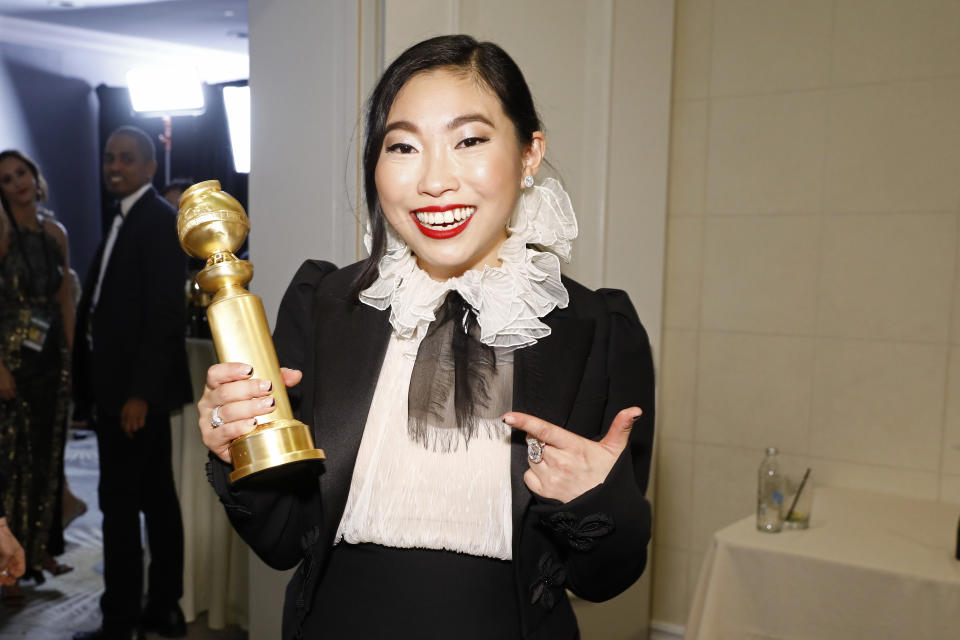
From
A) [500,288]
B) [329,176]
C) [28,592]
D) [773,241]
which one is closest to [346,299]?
[500,288]

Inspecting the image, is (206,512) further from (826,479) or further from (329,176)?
(826,479)

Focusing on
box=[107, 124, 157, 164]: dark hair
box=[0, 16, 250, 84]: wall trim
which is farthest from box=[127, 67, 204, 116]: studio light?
box=[107, 124, 157, 164]: dark hair

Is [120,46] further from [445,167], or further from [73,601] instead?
[445,167]

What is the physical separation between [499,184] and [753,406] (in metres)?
1.88

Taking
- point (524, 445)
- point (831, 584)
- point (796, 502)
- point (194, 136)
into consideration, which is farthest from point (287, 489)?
point (194, 136)

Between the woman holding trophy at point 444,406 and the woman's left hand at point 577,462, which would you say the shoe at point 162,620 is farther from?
the woman's left hand at point 577,462

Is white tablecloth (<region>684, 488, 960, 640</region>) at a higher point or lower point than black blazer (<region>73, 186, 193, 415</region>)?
lower

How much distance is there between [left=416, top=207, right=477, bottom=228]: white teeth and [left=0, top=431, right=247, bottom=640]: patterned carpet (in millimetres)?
2221

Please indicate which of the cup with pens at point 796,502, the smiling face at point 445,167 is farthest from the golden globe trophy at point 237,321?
the cup with pens at point 796,502

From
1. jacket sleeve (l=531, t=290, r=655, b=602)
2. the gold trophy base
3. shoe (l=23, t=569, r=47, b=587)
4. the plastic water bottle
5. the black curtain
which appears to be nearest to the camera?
the gold trophy base

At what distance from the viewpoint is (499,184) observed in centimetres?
104

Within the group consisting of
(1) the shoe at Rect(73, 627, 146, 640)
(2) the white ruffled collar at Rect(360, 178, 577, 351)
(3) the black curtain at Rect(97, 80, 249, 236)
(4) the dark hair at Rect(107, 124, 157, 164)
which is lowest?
(1) the shoe at Rect(73, 627, 146, 640)

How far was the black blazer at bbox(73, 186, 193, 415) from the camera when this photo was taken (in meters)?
2.65

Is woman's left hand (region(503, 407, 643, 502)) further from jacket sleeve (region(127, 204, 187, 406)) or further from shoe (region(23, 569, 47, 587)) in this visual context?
shoe (region(23, 569, 47, 587))
